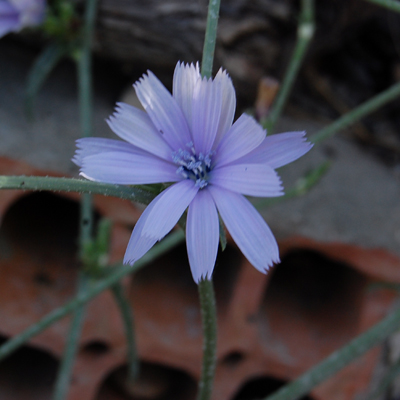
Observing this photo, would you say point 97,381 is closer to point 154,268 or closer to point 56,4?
point 154,268

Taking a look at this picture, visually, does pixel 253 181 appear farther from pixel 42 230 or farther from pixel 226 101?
→ pixel 42 230

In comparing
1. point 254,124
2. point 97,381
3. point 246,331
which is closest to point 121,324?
point 97,381

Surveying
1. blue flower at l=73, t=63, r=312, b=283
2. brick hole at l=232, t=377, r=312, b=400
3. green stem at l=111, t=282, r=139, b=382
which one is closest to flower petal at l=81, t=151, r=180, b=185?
blue flower at l=73, t=63, r=312, b=283

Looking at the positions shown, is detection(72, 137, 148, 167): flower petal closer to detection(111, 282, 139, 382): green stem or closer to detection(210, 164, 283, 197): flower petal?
→ detection(210, 164, 283, 197): flower petal

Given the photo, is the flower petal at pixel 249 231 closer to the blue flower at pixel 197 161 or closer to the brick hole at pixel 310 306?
the blue flower at pixel 197 161

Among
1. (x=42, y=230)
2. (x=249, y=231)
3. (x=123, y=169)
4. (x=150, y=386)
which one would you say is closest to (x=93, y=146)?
(x=123, y=169)

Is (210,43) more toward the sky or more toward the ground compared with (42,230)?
more toward the ground
